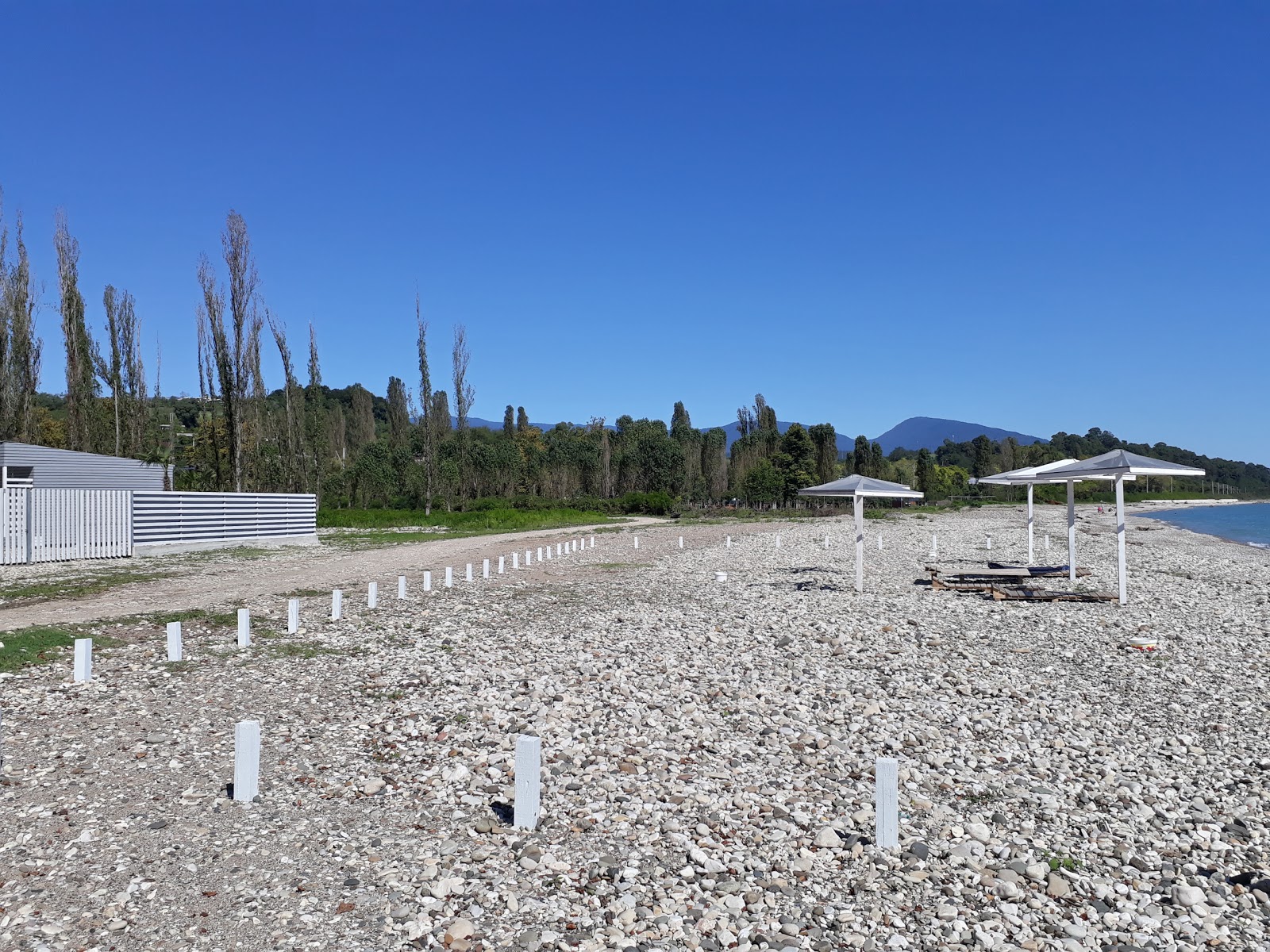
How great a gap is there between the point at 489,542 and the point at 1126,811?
28994 millimetres

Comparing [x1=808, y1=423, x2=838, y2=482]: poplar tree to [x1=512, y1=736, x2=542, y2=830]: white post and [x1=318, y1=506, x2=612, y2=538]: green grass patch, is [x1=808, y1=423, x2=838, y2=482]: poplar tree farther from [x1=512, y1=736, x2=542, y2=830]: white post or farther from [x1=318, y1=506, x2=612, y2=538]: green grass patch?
[x1=512, y1=736, x2=542, y2=830]: white post

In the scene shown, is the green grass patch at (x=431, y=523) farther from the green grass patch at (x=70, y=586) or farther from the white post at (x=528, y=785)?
the white post at (x=528, y=785)

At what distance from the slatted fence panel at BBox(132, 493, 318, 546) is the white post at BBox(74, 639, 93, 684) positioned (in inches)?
746

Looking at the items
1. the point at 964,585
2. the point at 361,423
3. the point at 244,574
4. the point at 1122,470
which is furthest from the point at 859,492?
the point at 361,423

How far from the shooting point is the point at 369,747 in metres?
7.72

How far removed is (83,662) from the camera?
9.57 metres

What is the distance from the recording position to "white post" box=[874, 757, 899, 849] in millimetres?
5648

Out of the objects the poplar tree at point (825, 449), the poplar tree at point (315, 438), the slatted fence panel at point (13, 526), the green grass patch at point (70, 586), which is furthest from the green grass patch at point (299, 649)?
the poplar tree at point (825, 449)

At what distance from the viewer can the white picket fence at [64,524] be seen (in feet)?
76.6

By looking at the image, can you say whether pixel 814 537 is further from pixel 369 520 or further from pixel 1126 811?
pixel 1126 811

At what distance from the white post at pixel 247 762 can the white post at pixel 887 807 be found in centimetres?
461

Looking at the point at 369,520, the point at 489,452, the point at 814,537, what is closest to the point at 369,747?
the point at 814,537

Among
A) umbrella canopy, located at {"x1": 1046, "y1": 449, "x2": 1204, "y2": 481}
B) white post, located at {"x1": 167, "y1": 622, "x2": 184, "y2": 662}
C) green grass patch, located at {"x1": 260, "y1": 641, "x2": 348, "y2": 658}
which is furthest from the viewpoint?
umbrella canopy, located at {"x1": 1046, "y1": 449, "x2": 1204, "y2": 481}

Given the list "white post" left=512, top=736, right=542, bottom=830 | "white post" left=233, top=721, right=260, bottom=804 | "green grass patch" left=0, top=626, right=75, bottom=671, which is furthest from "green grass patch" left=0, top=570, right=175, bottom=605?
"white post" left=512, top=736, right=542, bottom=830
